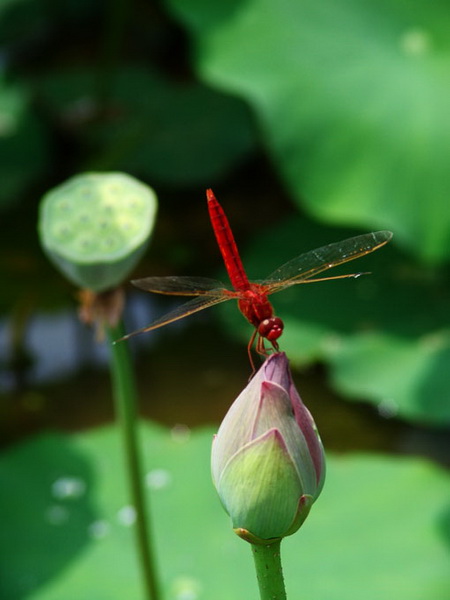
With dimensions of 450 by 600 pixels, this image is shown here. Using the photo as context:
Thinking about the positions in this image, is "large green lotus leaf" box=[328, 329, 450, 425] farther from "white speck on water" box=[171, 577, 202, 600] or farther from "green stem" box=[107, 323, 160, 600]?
"green stem" box=[107, 323, 160, 600]

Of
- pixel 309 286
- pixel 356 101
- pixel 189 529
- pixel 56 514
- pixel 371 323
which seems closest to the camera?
pixel 189 529

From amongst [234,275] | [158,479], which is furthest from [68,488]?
[234,275]

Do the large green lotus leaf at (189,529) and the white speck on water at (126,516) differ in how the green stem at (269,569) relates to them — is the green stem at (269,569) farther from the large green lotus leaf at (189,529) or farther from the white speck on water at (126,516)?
the white speck on water at (126,516)

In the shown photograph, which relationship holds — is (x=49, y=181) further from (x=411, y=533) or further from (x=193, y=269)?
(x=411, y=533)

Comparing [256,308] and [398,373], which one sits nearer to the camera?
[256,308]

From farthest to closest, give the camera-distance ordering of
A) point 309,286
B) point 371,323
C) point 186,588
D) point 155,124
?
point 155,124 < point 309,286 < point 371,323 < point 186,588

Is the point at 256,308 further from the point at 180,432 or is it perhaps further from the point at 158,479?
the point at 180,432
